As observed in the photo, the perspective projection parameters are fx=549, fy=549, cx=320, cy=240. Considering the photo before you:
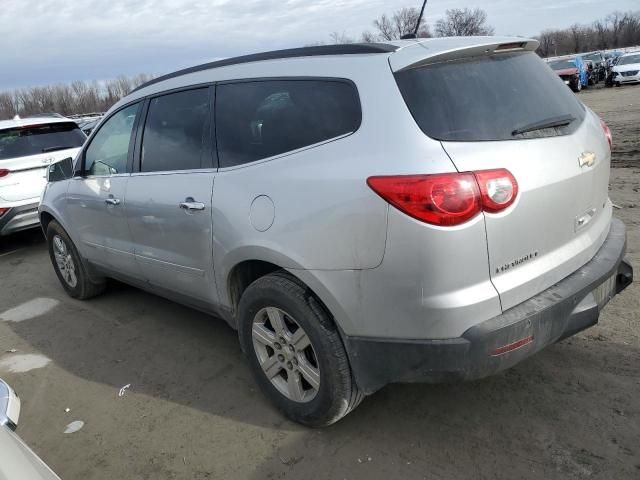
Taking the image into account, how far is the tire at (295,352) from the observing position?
8.45ft

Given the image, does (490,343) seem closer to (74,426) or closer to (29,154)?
(74,426)

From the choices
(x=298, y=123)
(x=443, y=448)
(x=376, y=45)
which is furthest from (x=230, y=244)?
(x=443, y=448)

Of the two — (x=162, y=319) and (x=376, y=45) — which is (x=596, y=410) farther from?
(x=162, y=319)

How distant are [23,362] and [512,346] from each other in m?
3.56

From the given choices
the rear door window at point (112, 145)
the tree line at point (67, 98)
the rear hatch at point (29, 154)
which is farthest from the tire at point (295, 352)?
the tree line at point (67, 98)

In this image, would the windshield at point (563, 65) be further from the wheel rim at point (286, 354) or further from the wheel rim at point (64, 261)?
the wheel rim at point (286, 354)

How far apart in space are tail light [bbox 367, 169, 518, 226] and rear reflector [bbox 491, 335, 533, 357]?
570 millimetres

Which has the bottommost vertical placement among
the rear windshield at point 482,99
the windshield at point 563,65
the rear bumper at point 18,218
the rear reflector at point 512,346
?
the rear reflector at point 512,346

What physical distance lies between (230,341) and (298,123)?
77.3 inches

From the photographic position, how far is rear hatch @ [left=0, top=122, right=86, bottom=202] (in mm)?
6891

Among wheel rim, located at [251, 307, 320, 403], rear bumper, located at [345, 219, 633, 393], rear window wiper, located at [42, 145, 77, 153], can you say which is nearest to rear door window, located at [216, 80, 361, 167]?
wheel rim, located at [251, 307, 320, 403]

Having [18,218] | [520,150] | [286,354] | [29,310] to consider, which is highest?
[520,150]

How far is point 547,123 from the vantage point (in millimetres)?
2549

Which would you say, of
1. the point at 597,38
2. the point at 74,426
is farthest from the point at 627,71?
the point at 597,38
